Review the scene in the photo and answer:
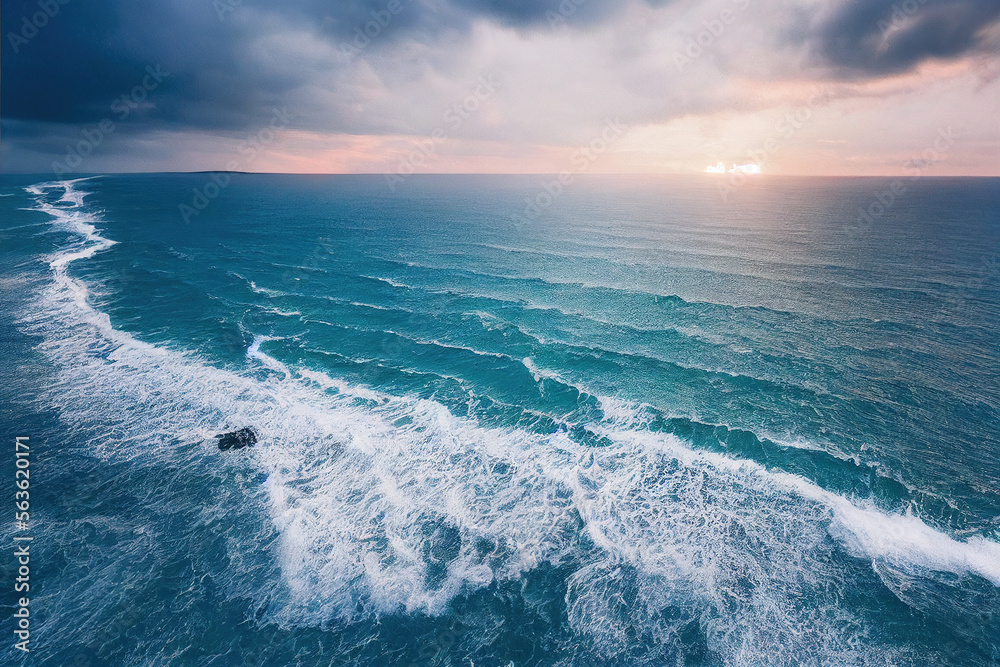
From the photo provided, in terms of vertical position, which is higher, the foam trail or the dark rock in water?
the foam trail

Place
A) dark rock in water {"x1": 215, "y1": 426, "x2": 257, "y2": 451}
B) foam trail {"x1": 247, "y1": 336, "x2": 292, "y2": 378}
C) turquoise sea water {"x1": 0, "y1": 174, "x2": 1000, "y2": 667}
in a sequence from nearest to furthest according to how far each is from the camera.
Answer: turquoise sea water {"x1": 0, "y1": 174, "x2": 1000, "y2": 667} → dark rock in water {"x1": 215, "y1": 426, "x2": 257, "y2": 451} → foam trail {"x1": 247, "y1": 336, "x2": 292, "y2": 378}

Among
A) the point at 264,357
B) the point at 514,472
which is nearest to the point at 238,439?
the point at 264,357

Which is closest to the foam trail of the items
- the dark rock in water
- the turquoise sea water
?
the turquoise sea water

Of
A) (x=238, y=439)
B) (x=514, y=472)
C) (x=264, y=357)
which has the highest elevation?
(x=264, y=357)

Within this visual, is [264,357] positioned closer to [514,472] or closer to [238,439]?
[238,439]

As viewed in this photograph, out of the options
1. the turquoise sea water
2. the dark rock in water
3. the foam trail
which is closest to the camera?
the turquoise sea water

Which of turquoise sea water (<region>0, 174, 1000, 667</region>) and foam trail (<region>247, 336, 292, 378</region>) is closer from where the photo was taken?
turquoise sea water (<region>0, 174, 1000, 667</region>)

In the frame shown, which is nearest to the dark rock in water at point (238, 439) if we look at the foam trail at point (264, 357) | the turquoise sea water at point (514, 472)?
the turquoise sea water at point (514, 472)

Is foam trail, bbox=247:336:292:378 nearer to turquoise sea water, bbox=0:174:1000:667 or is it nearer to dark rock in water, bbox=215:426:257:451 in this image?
turquoise sea water, bbox=0:174:1000:667
